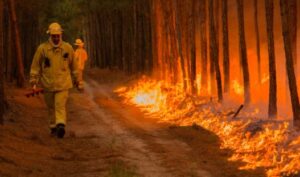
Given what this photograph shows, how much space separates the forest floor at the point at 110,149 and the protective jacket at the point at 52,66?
3.61 ft

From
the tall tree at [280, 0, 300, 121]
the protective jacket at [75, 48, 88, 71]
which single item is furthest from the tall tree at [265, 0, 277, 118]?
the protective jacket at [75, 48, 88, 71]

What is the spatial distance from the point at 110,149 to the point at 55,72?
7.16ft

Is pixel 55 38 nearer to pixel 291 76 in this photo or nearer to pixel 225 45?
pixel 291 76

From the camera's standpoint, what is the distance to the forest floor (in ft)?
29.8

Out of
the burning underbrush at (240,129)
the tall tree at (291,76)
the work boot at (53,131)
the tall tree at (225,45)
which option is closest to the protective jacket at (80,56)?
the burning underbrush at (240,129)

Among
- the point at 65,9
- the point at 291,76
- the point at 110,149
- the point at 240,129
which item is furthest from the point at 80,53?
the point at 65,9

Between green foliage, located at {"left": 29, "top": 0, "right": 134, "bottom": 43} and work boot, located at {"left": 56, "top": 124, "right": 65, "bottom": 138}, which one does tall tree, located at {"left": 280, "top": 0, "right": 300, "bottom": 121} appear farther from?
green foliage, located at {"left": 29, "top": 0, "right": 134, "bottom": 43}

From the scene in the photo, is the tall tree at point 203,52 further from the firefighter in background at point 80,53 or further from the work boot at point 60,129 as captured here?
the work boot at point 60,129

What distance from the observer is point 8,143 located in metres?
11.0

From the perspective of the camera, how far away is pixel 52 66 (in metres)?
12.2

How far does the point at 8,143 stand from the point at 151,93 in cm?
1108

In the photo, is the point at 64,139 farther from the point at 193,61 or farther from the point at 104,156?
the point at 193,61

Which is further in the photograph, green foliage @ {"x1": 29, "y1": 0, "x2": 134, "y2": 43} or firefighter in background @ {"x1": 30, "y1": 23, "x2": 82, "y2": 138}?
green foliage @ {"x1": 29, "y1": 0, "x2": 134, "y2": 43}

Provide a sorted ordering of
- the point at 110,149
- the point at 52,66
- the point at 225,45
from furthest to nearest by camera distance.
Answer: the point at 225,45, the point at 52,66, the point at 110,149
